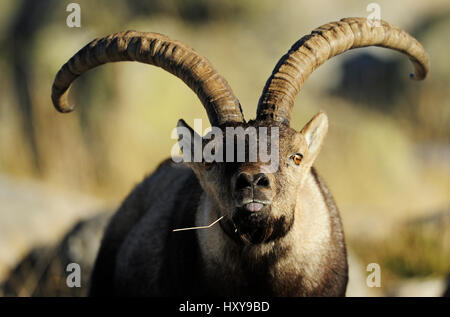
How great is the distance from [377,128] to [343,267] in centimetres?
1473

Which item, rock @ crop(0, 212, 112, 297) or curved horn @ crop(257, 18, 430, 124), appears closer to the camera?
curved horn @ crop(257, 18, 430, 124)

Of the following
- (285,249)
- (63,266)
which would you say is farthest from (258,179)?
(63,266)

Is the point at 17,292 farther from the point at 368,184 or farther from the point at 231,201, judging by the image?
the point at 368,184

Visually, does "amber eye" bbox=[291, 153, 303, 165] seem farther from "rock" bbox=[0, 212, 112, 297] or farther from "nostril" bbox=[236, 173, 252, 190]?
"rock" bbox=[0, 212, 112, 297]

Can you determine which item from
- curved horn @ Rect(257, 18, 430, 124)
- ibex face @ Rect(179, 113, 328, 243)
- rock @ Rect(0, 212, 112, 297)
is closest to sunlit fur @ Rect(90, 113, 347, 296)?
ibex face @ Rect(179, 113, 328, 243)

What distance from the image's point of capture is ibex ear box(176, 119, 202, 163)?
19.5 feet

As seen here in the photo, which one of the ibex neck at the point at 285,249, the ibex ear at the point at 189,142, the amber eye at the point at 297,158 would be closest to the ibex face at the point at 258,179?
the amber eye at the point at 297,158

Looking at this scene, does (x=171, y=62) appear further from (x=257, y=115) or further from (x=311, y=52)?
(x=311, y=52)

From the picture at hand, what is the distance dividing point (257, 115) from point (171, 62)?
1.11 metres

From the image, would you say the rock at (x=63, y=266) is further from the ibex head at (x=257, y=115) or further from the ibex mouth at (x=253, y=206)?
the ibex mouth at (x=253, y=206)

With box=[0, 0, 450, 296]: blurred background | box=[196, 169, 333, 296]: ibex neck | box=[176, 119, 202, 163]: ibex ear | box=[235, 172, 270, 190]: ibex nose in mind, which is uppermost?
box=[0, 0, 450, 296]: blurred background

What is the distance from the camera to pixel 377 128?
20594mm
